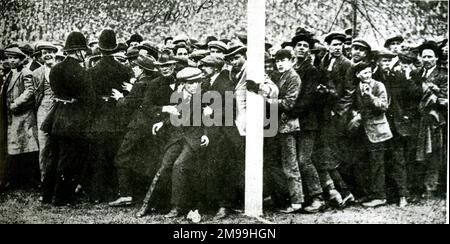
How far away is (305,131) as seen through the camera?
6496mm

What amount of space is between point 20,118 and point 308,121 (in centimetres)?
356

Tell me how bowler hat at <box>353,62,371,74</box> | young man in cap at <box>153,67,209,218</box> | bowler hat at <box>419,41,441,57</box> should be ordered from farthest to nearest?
1. bowler hat at <box>419,41,441,57</box>
2. bowler hat at <box>353,62,371,74</box>
3. young man in cap at <box>153,67,209,218</box>

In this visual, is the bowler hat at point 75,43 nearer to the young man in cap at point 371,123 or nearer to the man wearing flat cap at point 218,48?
the man wearing flat cap at point 218,48

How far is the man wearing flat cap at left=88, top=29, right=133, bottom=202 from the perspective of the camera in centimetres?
650

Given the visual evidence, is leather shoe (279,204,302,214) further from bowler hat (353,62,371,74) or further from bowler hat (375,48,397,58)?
bowler hat (375,48,397,58)

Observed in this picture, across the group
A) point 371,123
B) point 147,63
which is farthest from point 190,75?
point 371,123

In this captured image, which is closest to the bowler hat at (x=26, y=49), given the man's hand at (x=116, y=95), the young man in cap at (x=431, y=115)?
the man's hand at (x=116, y=95)

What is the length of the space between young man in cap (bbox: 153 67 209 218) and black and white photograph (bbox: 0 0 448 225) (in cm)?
2

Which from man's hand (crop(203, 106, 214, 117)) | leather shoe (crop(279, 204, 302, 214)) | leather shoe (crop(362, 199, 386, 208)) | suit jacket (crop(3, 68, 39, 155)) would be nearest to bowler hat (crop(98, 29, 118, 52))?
suit jacket (crop(3, 68, 39, 155))

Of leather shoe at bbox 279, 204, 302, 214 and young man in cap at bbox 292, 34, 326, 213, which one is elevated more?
young man in cap at bbox 292, 34, 326, 213

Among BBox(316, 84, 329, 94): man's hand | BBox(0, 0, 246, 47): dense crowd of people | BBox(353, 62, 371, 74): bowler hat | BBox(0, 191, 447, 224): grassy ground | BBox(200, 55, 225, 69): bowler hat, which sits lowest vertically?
BBox(0, 191, 447, 224): grassy ground

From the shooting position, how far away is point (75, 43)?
6574 millimetres

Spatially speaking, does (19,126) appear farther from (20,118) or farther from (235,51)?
(235,51)

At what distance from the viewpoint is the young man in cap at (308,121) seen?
648 centimetres
